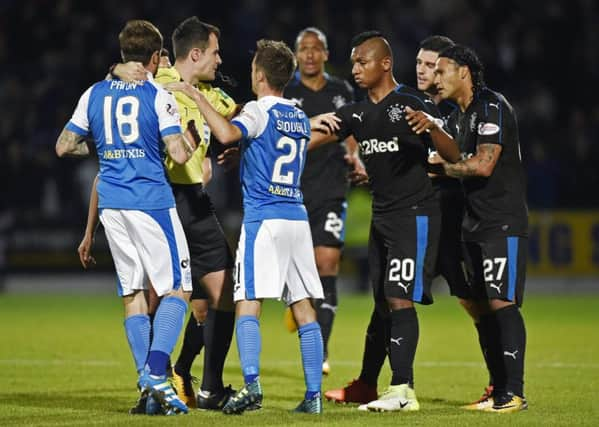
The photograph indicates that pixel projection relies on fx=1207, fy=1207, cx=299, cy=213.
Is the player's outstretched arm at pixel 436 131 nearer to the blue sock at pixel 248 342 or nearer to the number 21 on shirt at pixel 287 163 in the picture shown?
the number 21 on shirt at pixel 287 163

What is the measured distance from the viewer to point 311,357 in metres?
7.30

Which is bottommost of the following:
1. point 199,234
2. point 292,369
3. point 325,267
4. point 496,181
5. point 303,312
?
point 292,369

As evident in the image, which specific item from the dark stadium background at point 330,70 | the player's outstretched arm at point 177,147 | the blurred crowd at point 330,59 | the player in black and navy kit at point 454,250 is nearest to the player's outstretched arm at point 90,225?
the player's outstretched arm at point 177,147

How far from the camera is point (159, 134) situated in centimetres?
720

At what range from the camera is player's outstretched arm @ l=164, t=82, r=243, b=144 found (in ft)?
23.0

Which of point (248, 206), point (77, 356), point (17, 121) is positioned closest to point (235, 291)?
point (248, 206)

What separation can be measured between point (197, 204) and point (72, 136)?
0.98 metres

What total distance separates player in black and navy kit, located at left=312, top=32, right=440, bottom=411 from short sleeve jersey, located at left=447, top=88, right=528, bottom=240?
0.27 m

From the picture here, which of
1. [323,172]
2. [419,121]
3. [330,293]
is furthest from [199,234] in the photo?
[323,172]

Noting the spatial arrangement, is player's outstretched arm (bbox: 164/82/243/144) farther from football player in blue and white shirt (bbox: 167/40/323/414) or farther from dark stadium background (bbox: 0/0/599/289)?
dark stadium background (bbox: 0/0/599/289)

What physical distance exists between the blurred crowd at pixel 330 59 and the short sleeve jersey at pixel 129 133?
11.3 meters

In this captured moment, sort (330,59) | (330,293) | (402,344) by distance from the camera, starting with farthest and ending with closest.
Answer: (330,59), (330,293), (402,344)

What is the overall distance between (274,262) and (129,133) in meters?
1.16

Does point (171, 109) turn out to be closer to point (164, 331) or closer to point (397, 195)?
point (164, 331)
